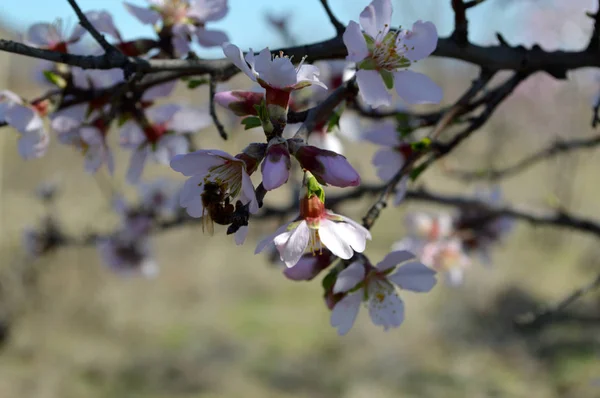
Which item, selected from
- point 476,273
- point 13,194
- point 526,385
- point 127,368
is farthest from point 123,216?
point 13,194

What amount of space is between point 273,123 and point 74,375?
4273 millimetres

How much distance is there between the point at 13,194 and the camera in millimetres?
7266

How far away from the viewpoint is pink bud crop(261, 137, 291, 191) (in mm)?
410

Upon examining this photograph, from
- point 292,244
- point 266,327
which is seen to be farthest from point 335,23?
point 266,327

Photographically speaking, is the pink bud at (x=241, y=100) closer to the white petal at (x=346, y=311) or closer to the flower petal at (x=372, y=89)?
the flower petal at (x=372, y=89)

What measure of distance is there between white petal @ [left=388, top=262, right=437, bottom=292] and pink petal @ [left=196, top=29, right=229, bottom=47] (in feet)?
1.36

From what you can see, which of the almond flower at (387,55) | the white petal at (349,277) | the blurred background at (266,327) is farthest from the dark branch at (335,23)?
the blurred background at (266,327)

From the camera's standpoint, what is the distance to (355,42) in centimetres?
50

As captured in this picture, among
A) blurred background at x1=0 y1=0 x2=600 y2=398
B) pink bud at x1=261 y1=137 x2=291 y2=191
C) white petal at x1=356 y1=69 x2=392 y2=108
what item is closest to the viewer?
pink bud at x1=261 y1=137 x2=291 y2=191

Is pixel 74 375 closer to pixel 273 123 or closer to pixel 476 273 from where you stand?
pixel 476 273

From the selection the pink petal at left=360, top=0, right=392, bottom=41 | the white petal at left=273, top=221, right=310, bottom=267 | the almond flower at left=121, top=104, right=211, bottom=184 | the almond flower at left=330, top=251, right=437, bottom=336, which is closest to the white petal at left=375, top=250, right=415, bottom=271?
the almond flower at left=330, top=251, right=437, bottom=336

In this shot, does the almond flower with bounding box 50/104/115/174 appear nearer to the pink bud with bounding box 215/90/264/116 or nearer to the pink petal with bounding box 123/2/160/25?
the pink petal with bounding box 123/2/160/25

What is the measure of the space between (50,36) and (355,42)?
1.76 feet

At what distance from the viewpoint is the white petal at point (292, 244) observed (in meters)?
0.45
